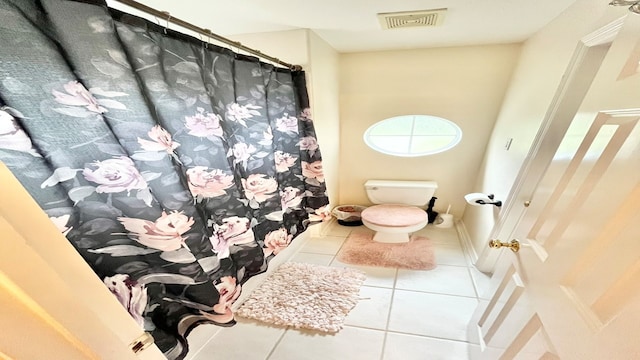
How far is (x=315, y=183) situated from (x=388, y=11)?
1186 mm

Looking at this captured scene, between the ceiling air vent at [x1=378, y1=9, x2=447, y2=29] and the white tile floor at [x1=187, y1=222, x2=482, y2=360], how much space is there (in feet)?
5.89

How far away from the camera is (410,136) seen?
8.84 ft

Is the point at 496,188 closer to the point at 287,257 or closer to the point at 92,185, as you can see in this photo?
the point at 287,257

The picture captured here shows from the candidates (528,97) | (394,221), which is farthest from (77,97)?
(528,97)

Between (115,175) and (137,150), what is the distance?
0.32 ft

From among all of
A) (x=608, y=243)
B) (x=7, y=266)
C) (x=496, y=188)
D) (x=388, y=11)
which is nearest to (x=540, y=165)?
(x=496, y=188)

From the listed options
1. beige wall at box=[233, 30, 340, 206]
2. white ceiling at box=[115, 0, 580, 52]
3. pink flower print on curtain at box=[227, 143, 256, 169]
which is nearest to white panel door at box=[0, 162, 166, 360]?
pink flower print on curtain at box=[227, 143, 256, 169]

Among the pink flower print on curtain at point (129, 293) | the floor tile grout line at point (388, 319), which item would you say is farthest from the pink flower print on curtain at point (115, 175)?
the floor tile grout line at point (388, 319)

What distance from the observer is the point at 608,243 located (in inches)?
18.9

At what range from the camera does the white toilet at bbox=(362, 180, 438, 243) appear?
2.09 metres

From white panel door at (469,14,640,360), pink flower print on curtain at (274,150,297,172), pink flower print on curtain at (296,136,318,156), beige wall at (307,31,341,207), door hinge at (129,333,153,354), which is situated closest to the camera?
white panel door at (469,14,640,360)

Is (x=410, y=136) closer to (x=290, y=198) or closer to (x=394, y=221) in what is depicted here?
(x=394, y=221)

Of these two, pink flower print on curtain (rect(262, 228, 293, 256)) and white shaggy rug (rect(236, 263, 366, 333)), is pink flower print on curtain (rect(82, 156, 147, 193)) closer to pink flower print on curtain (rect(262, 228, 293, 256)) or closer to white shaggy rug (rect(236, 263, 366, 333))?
pink flower print on curtain (rect(262, 228, 293, 256))

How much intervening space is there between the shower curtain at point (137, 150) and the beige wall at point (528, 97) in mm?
1515
